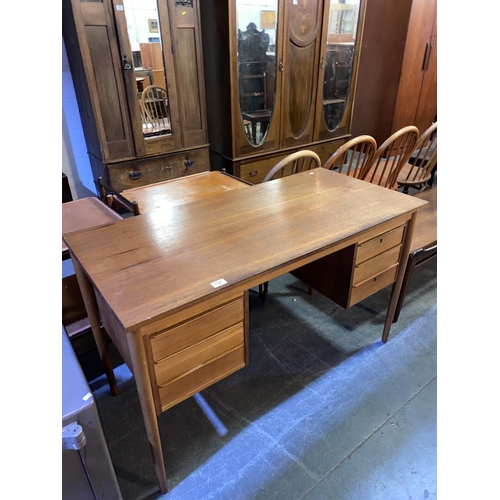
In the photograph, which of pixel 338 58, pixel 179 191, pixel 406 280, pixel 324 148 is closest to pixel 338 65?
pixel 338 58

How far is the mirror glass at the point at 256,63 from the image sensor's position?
2430 millimetres

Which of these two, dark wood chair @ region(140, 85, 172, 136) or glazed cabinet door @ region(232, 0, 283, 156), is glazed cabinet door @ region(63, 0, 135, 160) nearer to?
dark wood chair @ region(140, 85, 172, 136)

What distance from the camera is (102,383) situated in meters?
1.55

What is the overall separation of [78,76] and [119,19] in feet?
1.48

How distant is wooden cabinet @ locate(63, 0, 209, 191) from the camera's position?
82.3 inches

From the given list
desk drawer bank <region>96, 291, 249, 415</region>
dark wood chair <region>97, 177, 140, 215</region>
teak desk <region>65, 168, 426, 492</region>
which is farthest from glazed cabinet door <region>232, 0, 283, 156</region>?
desk drawer bank <region>96, 291, 249, 415</region>

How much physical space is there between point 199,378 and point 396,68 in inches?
153

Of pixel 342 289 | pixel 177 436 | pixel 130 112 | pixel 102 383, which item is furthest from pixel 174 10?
pixel 177 436

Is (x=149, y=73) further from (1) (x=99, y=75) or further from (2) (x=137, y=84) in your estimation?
(1) (x=99, y=75)

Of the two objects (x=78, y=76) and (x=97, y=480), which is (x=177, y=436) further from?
(x=78, y=76)

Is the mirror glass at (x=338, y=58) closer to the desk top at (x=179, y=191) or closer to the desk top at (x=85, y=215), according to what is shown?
the desk top at (x=179, y=191)

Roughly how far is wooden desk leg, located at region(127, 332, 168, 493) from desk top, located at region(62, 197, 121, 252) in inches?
32.4

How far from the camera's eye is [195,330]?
3.23ft
